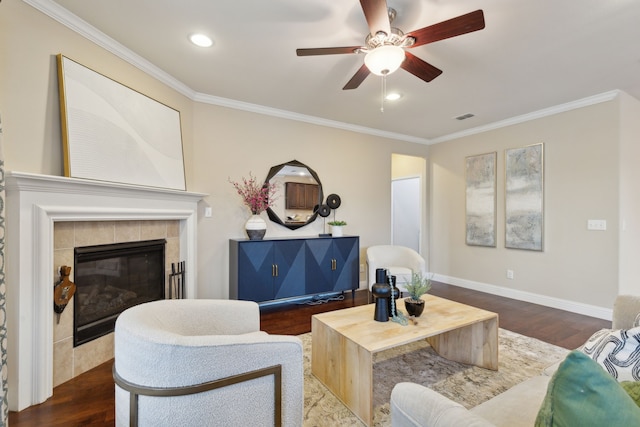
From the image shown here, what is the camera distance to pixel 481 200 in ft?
14.6

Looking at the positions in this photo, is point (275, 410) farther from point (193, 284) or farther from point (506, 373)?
point (193, 284)

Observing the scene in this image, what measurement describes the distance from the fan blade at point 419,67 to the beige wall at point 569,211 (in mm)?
2499

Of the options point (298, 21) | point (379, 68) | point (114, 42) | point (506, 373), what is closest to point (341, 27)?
point (298, 21)

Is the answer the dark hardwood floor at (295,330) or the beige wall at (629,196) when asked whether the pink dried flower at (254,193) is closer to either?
the dark hardwood floor at (295,330)

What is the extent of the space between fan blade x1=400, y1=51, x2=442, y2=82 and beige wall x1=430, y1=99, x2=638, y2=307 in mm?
2499

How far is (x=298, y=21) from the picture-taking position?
2.09 m

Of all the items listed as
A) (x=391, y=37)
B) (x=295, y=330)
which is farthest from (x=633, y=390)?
(x=295, y=330)

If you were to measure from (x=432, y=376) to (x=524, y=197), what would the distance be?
9.79ft

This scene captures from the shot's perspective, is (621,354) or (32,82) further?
(32,82)

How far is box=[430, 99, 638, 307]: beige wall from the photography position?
129 inches

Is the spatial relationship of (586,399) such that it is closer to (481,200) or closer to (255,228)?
(255,228)

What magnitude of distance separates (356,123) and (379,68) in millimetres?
2453

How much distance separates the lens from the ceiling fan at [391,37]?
1.65m

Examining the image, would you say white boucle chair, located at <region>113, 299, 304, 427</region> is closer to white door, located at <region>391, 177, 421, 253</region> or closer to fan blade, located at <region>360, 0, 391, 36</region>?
fan blade, located at <region>360, 0, 391, 36</region>
